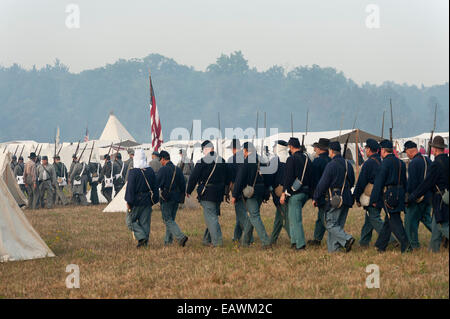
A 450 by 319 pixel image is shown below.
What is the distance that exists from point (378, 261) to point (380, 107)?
92457 millimetres

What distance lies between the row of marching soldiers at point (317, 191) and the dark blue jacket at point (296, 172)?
17 millimetres

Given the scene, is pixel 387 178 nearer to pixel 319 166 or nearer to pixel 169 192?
pixel 319 166

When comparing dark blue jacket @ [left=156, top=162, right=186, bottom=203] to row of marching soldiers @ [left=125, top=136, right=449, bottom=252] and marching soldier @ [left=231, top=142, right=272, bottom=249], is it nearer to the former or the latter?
row of marching soldiers @ [left=125, top=136, right=449, bottom=252]

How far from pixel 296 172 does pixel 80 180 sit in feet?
44.3

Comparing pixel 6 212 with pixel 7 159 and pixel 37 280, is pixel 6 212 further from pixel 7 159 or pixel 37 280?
pixel 7 159

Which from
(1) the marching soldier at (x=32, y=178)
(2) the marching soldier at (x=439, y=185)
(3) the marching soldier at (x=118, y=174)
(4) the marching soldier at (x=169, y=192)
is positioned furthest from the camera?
(3) the marching soldier at (x=118, y=174)

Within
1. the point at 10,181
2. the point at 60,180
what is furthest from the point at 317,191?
the point at 60,180

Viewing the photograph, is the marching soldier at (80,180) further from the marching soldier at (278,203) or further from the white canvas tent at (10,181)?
the marching soldier at (278,203)

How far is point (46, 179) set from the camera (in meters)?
23.0

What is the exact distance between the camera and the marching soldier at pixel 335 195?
36.5 ft

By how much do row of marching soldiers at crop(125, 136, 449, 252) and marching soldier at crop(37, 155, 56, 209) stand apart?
10.4 meters

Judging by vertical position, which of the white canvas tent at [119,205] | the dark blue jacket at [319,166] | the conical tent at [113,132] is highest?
the conical tent at [113,132]

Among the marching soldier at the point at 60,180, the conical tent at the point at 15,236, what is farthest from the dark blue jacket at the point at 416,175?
the marching soldier at the point at 60,180
